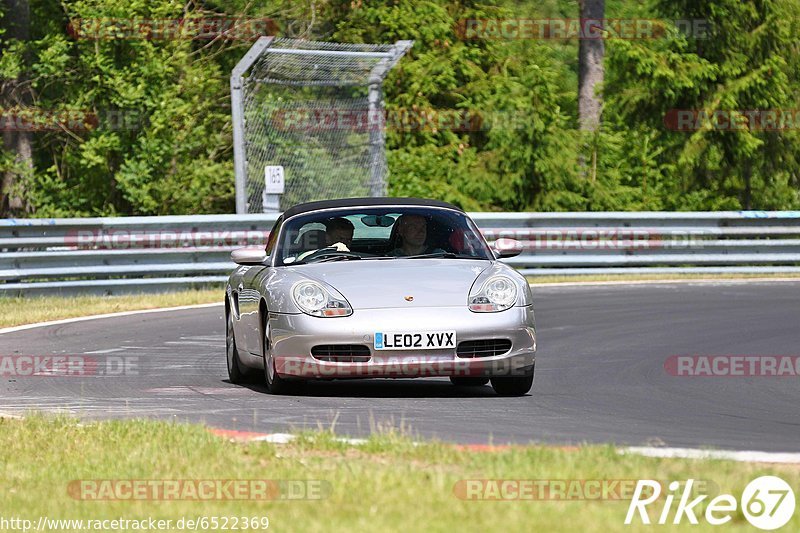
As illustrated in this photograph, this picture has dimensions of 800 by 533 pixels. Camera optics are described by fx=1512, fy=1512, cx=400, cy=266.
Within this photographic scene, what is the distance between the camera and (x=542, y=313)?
53.9 feet

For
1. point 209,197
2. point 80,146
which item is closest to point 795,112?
point 209,197

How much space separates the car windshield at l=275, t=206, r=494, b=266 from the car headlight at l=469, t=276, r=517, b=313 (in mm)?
724

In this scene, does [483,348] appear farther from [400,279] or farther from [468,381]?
[468,381]

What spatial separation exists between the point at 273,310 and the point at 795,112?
23226mm

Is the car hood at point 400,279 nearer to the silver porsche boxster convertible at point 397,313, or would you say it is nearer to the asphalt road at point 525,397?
the silver porsche boxster convertible at point 397,313

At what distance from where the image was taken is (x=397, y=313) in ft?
30.3

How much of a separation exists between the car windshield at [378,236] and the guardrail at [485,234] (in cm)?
847

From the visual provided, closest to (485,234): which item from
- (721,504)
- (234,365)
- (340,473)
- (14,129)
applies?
(14,129)

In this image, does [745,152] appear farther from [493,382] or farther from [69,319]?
[493,382]

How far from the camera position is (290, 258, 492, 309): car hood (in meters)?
9.33

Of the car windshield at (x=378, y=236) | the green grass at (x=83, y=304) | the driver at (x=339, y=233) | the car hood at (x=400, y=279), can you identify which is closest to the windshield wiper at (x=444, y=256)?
the car windshield at (x=378, y=236)

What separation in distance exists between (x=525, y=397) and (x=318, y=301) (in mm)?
1446

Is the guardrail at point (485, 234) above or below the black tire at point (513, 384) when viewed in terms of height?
below

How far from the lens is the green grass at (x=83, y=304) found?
52.9 ft
